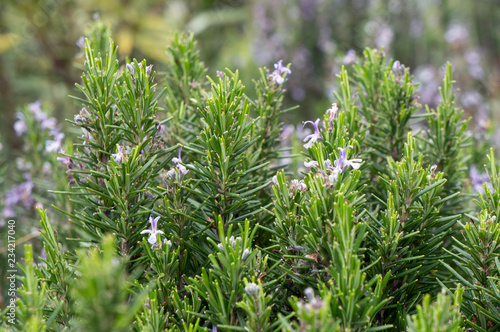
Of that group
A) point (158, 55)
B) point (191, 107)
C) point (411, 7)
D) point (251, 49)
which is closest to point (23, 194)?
point (191, 107)

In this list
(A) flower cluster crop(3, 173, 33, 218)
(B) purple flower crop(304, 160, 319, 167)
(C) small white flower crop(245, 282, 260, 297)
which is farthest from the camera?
(A) flower cluster crop(3, 173, 33, 218)

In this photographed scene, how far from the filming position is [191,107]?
149cm

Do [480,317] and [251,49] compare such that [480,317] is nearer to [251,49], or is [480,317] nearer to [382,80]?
[382,80]

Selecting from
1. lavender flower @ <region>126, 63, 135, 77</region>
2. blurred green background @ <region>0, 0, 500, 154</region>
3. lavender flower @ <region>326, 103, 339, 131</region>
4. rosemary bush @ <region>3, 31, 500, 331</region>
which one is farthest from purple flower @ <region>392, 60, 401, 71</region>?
blurred green background @ <region>0, 0, 500, 154</region>

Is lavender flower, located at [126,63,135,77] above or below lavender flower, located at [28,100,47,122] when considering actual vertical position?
below

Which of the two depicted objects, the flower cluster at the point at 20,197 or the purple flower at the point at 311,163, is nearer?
the purple flower at the point at 311,163

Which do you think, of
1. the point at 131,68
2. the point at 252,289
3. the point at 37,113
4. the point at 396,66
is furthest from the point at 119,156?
the point at 37,113

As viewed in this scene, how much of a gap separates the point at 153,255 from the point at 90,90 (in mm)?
465

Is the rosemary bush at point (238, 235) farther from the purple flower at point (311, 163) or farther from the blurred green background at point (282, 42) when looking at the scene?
the blurred green background at point (282, 42)

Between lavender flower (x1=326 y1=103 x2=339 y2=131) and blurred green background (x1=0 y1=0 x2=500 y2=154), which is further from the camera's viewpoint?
blurred green background (x1=0 y1=0 x2=500 y2=154)

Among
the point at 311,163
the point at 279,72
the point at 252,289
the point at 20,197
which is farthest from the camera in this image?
the point at 20,197

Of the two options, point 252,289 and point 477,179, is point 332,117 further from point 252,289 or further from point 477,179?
point 477,179

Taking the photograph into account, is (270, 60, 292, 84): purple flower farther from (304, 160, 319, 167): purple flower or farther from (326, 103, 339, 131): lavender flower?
(304, 160, 319, 167): purple flower

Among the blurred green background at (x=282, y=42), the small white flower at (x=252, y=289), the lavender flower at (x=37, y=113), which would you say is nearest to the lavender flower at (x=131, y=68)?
the small white flower at (x=252, y=289)
